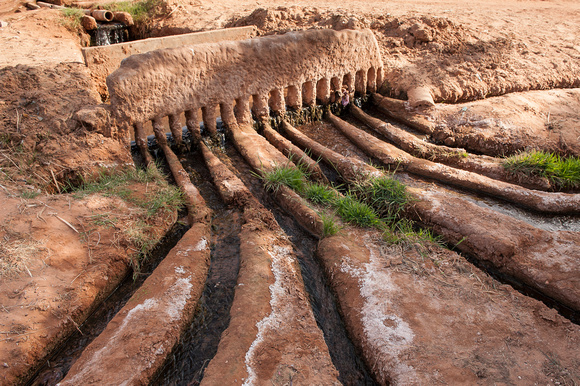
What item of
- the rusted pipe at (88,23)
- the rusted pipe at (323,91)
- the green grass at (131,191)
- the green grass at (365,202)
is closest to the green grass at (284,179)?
the green grass at (365,202)

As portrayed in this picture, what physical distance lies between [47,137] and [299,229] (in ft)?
8.66

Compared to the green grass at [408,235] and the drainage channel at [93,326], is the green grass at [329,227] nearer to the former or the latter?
the green grass at [408,235]

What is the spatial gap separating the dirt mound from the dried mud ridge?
1.07 feet

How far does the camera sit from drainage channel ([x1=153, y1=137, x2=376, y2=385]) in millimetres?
2170

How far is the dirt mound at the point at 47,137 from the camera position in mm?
3434

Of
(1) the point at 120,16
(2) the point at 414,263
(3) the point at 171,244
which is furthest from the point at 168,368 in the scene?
(1) the point at 120,16

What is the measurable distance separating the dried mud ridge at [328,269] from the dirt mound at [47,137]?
33cm

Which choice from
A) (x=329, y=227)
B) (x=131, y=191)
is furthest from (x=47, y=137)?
(x=329, y=227)

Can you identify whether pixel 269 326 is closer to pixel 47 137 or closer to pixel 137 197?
pixel 137 197

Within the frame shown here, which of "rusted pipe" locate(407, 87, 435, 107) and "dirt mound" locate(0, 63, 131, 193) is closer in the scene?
"dirt mound" locate(0, 63, 131, 193)

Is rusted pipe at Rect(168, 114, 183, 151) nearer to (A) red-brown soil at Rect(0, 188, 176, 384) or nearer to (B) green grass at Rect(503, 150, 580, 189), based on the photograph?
(A) red-brown soil at Rect(0, 188, 176, 384)

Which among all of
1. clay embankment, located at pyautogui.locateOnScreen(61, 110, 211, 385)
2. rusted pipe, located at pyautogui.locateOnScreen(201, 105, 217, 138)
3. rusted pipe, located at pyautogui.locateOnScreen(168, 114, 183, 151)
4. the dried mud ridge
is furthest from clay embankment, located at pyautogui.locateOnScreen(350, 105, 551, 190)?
clay embankment, located at pyautogui.locateOnScreen(61, 110, 211, 385)

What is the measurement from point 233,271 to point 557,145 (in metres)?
4.17

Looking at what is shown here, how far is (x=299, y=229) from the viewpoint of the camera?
10.9ft
